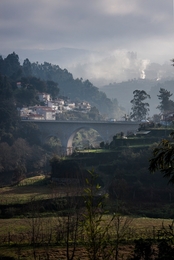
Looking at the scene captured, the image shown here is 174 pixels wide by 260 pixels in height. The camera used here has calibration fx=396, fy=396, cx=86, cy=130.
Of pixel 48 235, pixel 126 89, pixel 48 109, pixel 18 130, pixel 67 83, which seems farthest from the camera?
pixel 126 89

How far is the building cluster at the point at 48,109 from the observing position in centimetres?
6280

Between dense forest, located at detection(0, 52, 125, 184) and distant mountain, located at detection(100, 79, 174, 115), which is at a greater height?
distant mountain, located at detection(100, 79, 174, 115)

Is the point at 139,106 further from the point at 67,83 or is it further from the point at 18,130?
the point at 67,83

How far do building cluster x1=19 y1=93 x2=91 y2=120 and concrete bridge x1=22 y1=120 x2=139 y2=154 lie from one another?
16.0 feet

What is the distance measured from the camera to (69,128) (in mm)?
55344

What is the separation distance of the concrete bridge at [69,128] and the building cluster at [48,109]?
488 centimetres

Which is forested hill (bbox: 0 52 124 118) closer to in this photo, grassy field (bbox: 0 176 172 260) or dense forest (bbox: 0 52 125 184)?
dense forest (bbox: 0 52 125 184)

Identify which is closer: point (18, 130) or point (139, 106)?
point (139, 106)

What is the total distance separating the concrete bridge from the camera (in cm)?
5074

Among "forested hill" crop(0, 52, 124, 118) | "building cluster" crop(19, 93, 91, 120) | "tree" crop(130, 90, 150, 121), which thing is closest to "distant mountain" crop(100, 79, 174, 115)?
"forested hill" crop(0, 52, 124, 118)

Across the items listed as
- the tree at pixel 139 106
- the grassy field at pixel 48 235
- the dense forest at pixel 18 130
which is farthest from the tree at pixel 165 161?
the tree at pixel 139 106

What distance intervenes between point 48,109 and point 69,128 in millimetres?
13127

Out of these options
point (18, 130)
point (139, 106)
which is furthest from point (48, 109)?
point (139, 106)

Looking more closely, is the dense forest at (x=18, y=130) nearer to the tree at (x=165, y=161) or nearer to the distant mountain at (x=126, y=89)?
the tree at (x=165, y=161)
